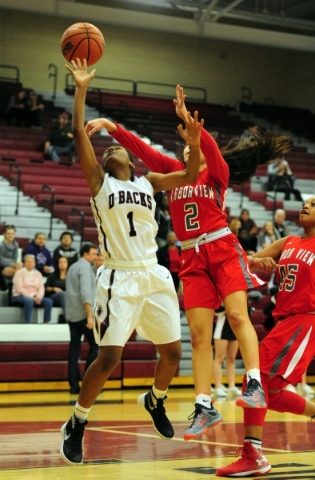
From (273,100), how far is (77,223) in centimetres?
1543

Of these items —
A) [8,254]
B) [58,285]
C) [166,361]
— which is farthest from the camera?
[8,254]

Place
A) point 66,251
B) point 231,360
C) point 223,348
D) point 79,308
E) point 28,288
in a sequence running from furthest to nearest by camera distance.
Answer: point 66,251 < point 28,288 < point 79,308 < point 231,360 < point 223,348

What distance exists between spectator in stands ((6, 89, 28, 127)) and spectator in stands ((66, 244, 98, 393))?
1082 cm

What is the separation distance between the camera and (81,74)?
603cm

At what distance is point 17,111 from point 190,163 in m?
17.4

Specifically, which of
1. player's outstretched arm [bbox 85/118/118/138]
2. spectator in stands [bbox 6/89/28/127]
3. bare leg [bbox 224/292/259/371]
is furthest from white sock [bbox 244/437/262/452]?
spectator in stands [bbox 6/89/28/127]

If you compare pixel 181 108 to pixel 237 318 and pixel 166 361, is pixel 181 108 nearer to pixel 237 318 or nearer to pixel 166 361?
pixel 237 318

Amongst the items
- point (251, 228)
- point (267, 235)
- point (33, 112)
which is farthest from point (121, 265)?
point (33, 112)

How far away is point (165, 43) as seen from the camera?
96.1 feet

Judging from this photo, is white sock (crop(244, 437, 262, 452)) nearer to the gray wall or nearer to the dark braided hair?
the dark braided hair

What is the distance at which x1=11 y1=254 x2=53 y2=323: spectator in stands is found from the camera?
46.0 ft

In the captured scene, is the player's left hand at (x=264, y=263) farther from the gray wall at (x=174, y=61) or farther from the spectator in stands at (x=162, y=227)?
the gray wall at (x=174, y=61)

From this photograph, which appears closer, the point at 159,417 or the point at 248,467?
the point at 248,467

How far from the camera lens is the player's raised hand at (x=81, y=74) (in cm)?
592
